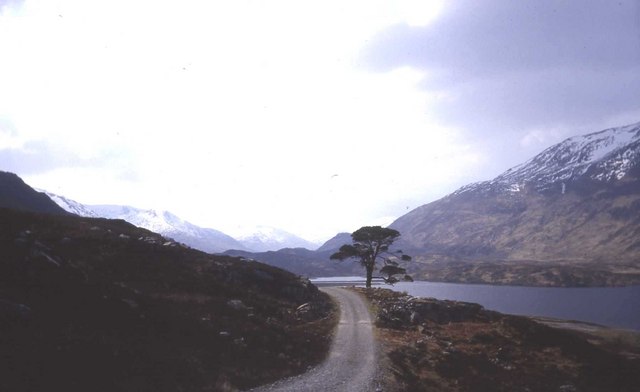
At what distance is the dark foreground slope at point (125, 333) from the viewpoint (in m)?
17.6

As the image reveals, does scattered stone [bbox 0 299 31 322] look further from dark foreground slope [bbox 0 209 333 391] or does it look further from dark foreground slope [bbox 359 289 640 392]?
dark foreground slope [bbox 359 289 640 392]

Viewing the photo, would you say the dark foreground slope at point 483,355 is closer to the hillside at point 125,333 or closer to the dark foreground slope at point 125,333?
the hillside at point 125,333

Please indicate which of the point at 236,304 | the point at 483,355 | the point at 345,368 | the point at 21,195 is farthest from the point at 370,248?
the point at 21,195

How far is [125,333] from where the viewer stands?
22219mm

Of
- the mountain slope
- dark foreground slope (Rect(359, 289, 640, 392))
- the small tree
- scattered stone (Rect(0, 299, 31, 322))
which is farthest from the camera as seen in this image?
the mountain slope

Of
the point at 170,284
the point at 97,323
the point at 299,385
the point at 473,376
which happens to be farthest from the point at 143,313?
the point at 473,376

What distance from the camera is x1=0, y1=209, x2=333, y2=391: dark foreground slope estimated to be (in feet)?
57.8

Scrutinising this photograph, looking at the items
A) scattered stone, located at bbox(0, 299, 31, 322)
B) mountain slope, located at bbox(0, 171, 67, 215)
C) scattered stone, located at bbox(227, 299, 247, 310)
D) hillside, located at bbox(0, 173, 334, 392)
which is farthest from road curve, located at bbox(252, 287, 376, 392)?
mountain slope, located at bbox(0, 171, 67, 215)

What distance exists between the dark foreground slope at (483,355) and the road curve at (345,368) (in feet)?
4.54

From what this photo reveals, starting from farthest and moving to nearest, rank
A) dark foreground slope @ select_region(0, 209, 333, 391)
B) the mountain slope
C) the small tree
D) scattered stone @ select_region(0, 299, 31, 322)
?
the mountain slope
the small tree
scattered stone @ select_region(0, 299, 31, 322)
dark foreground slope @ select_region(0, 209, 333, 391)

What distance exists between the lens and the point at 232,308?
3644cm

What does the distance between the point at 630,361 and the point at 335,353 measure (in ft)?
96.0

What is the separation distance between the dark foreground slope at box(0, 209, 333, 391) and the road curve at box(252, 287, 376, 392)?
1059 mm

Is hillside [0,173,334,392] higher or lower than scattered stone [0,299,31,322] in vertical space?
lower
